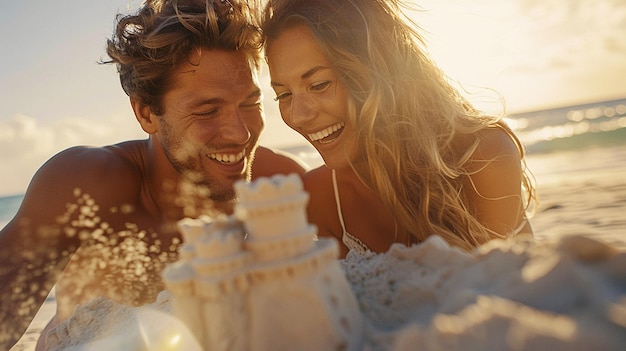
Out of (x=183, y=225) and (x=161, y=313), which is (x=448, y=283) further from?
(x=161, y=313)

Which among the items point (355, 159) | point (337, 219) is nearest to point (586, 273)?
point (355, 159)

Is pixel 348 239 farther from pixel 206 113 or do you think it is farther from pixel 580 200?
pixel 580 200

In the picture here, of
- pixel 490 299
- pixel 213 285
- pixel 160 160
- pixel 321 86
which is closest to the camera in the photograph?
pixel 490 299

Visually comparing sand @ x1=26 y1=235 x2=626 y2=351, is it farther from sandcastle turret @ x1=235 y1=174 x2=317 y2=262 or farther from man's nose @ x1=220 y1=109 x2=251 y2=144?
man's nose @ x1=220 y1=109 x2=251 y2=144

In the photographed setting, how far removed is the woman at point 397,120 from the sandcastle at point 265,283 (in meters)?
2.14

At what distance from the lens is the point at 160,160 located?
4.30 metres

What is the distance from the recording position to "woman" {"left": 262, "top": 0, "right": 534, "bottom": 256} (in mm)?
3428

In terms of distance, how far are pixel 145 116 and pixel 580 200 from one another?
6505mm

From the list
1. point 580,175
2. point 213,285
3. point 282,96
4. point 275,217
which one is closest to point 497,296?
point 275,217

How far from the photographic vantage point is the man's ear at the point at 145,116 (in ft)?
14.0

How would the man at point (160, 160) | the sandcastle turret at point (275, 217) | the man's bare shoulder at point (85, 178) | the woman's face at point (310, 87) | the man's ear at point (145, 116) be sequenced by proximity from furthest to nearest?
the man's ear at point (145, 116)
the man at point (160, 160)
the man's bare shoulder at point (85, 178)
the woman's face at point (310, 87)
the sandcastle turret at point (275, 217)

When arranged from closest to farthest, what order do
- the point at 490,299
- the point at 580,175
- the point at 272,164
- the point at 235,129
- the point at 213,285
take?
the point at 490,299
the point at 213,285
the point at 235,129
the point at 272,164
the point at 580,175

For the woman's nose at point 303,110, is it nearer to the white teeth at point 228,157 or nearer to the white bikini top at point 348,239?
the white teeth at point 228,157

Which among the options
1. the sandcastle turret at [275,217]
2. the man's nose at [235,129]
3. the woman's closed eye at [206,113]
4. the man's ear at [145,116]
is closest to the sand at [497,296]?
the sandcastle turret at [275,217]
